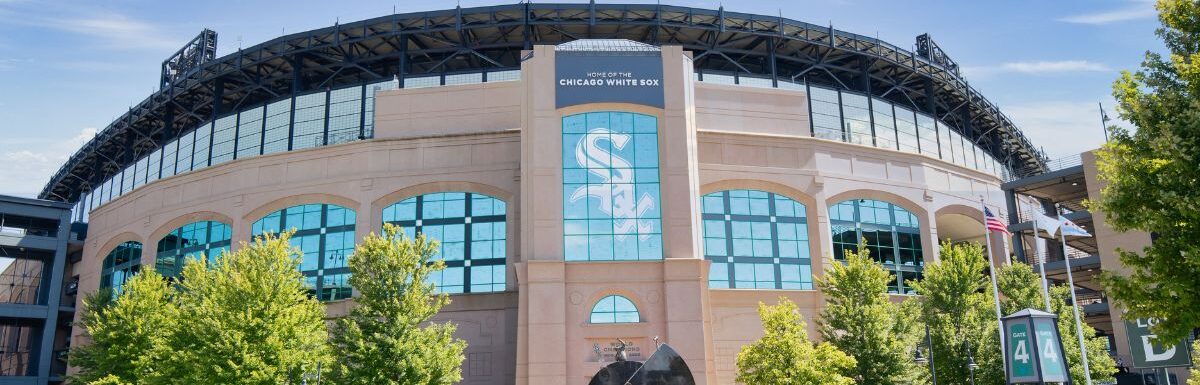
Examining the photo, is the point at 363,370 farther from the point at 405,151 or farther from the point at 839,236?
the point at 839,236

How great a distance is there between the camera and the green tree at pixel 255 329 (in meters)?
33.6

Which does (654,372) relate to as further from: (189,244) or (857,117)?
(189,244)

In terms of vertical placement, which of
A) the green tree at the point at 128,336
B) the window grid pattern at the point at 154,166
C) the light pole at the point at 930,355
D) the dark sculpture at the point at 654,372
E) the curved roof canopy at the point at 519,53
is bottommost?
the dark sculpture at the point at 654,372

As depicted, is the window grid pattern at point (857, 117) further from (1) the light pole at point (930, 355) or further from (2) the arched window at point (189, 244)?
(2) the arched window at point (189, 244)

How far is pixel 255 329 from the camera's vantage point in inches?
1350

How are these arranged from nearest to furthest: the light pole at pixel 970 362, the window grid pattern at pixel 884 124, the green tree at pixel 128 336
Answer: the light pole at pixel 970 362
the green tree at pixel 128 336
the window grid pattern at pixel 884 124

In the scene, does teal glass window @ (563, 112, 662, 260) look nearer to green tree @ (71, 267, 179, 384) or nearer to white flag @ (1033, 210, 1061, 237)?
white flag @ (1033, 210, 1061, 237)

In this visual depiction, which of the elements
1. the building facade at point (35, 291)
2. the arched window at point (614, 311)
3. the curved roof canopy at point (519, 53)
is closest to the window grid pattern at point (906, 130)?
the curved roof canopy at point (519, 53)

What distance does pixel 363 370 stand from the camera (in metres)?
34.4

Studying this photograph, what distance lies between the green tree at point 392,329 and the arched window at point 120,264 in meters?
28.7

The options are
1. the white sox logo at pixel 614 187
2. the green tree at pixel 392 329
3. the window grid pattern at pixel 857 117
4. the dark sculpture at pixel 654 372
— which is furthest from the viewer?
the window grid pattern at pixel 857 117

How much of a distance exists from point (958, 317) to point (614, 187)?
55.4 ft

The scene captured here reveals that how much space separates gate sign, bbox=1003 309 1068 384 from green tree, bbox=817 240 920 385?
16429 mm

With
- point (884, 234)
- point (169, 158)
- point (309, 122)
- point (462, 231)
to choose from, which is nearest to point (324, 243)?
point (462, 231)
